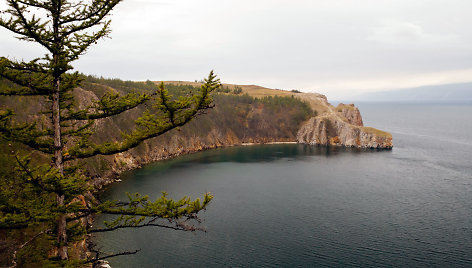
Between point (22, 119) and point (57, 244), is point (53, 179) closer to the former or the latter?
point (57, 244)

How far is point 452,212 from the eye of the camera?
58531 millimetres

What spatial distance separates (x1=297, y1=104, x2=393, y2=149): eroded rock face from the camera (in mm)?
142250

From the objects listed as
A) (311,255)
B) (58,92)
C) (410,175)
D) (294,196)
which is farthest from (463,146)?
(58,92)

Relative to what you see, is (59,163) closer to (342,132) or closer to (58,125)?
(58,125)

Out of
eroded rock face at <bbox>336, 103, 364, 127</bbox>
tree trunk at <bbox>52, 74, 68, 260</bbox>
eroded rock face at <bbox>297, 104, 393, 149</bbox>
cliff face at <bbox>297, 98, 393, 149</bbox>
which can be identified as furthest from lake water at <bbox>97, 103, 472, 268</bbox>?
eroded rock face at <bbox>336, 103, 364, 127</bbox>

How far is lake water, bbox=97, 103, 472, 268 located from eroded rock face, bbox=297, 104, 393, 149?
28263mm

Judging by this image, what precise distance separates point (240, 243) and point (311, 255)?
10.9 metres

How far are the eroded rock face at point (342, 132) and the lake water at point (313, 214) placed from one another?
92.7 ft

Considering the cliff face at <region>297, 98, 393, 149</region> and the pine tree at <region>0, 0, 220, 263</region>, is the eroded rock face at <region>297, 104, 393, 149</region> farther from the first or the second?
the pine tree at <region>0, 0, 220, 263</region>

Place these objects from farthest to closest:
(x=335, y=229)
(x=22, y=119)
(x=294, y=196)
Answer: (x=294, y=196) < (x=22, y=119) < (x=335, y=229)

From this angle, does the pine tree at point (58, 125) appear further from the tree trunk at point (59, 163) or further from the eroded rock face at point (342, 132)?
the eroded rock face at point (342, 132)

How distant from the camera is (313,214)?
191 feet

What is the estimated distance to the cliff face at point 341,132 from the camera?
142 meters

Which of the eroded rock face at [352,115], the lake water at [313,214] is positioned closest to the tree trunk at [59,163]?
the lake water at [313,214]
